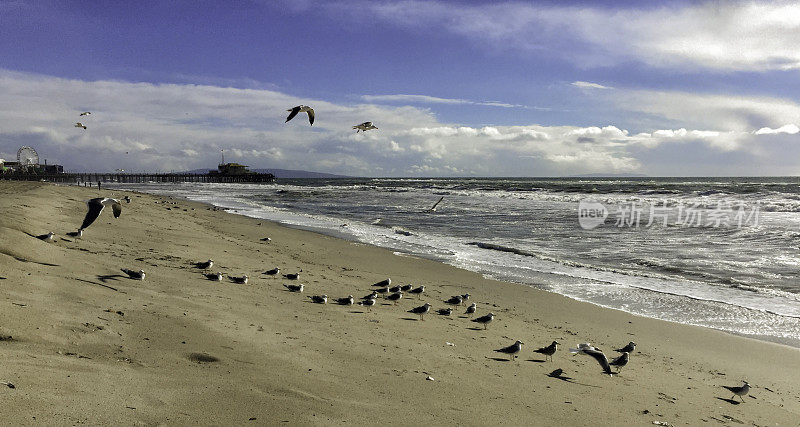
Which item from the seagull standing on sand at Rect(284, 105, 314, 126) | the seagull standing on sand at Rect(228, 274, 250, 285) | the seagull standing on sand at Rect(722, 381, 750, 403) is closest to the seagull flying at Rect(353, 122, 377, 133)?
the seagull standing on sand at Rect(284, 105, 314, 126)

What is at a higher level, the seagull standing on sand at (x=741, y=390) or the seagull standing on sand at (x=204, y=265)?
the seagull standing on sand at (x=204, y=265)

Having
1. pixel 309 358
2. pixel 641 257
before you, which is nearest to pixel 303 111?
pixel 309 358

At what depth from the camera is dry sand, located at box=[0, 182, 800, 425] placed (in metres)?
4.18

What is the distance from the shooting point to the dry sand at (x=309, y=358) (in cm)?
418

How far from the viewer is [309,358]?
18.3 ft

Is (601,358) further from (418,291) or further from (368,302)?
(418,291)

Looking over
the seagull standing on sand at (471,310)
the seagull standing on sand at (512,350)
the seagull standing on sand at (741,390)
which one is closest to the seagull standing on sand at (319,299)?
the seagull standing on sand at (471,310)

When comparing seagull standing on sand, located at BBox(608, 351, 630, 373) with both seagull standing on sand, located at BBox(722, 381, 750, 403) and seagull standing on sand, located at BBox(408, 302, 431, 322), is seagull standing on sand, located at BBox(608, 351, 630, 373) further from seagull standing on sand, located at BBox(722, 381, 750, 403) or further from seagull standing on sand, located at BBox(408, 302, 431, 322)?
seagull standing on sand, located at BBox(408, 302, 431, 322)

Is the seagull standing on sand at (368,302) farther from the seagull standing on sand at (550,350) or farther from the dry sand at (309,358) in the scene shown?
the seagull standing on sand at (550,350)

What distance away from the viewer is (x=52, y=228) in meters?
11.7

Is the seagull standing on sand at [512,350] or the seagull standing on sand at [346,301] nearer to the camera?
the seagull standing on sand at [512,350]

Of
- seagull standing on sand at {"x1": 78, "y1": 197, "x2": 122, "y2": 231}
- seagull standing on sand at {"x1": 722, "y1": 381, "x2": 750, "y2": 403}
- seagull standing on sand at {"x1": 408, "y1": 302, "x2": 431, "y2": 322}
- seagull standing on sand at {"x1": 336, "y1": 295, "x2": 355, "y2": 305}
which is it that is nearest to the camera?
seagull standing on sand at {"x1": 722, "y1": 381, "x2": 750, "y2": 403}

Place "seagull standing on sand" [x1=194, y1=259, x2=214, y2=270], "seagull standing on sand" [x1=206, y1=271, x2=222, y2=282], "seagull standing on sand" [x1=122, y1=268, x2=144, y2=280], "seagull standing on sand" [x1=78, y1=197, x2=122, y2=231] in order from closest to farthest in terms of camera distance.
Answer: "seagull standing on sand" [x1=78, y1=197, x2=122, y2=231], "seagull standing on sand" [x1=122, y1=268, x2=144, y2=280], "seagull standing on sand" [x1=206, y1=271, x2=222, y2=282], "seagull standing on sand" [x1=194, y1=259, x2=214, y2=270]

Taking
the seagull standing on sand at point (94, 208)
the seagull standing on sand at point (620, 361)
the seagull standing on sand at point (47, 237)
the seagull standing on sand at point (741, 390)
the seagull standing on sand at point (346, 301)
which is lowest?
the seagull standing on sand at point (741, 390)
